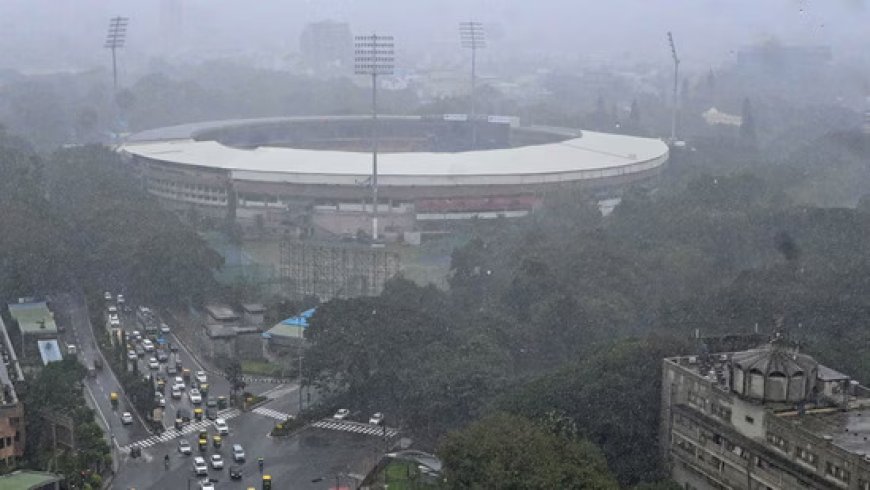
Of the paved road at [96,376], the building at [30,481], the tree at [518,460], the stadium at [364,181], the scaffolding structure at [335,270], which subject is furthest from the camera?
the stadium at [364,181]

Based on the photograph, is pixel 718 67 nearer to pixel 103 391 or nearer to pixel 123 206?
pixel 123 206

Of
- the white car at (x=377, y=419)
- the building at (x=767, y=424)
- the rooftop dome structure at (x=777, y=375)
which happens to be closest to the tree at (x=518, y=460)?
the building at (x=767, y=424)

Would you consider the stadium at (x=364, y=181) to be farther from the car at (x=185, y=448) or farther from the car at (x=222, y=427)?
the car at (x=185, y=448)

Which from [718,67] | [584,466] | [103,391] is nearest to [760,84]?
[718,67]

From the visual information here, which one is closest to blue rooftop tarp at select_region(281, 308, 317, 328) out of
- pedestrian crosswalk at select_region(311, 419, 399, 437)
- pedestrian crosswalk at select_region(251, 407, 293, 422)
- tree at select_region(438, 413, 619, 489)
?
pedestrian crosswalk at select_region(251, 407, 293, 422)

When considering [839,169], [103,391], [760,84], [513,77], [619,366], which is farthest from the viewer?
[513,77]

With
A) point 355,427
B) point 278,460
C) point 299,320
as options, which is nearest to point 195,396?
point 355,427
